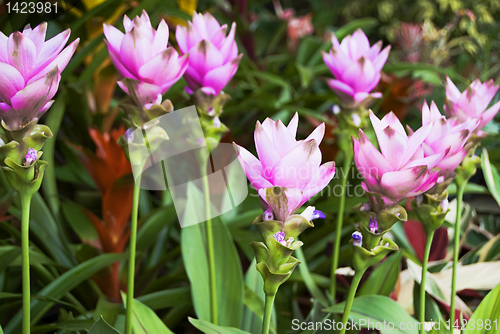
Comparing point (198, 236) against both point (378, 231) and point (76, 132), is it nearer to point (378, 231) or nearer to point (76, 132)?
point (378, 231)

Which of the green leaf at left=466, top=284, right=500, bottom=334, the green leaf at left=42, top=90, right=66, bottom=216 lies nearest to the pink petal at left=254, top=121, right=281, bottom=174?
the green leaf at left=466, top=284, right=500, bottom=334

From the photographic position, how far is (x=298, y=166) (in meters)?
0.29

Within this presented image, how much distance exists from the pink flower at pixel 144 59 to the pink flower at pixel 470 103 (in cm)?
32

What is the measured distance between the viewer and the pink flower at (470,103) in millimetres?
443

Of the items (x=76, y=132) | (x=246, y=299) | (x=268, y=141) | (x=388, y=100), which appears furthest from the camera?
(x=388, y=100)

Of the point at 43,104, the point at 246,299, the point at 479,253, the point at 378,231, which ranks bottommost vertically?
the point at 479,253

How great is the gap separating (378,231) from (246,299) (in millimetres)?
307

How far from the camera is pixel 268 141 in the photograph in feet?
0.98

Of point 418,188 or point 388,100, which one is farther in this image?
point 388,100

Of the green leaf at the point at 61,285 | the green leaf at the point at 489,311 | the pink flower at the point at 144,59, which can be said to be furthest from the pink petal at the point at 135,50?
the green leaf at the point at 489,311

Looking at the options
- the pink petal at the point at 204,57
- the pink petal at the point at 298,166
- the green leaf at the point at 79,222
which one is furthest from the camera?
the green leaf at the point at 79,222

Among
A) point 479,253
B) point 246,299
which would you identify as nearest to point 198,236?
point 246,299

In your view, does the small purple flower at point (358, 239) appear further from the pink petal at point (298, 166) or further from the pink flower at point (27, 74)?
the pink flower at point (27, 74)

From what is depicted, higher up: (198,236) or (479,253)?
(198,236)
